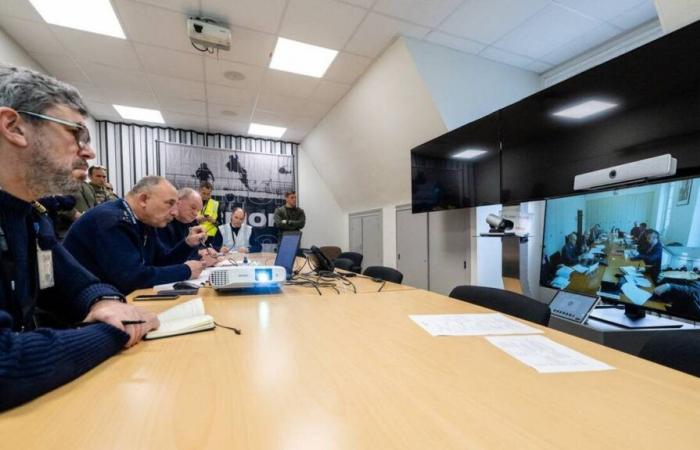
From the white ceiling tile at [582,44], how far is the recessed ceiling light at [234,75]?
136 inches

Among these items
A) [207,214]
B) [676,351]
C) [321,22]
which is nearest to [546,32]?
[321,22]

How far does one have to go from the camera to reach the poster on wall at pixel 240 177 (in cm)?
530

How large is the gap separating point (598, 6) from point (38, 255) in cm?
384

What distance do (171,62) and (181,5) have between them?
998 mm

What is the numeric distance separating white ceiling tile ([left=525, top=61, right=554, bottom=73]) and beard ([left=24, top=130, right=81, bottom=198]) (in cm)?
411

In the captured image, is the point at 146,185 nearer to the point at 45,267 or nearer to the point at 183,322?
the point at 45,267

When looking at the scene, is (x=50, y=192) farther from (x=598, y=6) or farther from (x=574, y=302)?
(x=598, y=6)

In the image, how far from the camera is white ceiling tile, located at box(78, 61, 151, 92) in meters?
3.38

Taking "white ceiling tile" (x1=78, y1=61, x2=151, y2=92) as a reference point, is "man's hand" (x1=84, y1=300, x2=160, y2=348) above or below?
below

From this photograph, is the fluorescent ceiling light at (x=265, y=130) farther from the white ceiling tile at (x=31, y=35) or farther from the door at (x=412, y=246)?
the door at (x=412, y=246)

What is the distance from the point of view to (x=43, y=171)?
2.41 feet

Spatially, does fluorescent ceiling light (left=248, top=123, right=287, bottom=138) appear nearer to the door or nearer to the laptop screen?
the door

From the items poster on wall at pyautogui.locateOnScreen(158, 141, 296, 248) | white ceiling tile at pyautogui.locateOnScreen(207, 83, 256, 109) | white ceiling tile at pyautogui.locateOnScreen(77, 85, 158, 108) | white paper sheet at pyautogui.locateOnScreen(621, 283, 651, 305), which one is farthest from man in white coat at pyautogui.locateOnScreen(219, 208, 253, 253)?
white paper sheet at pyautogui.locateOnScreen(621, 283, 651, 305)

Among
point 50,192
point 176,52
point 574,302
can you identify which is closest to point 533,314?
point 574,302
